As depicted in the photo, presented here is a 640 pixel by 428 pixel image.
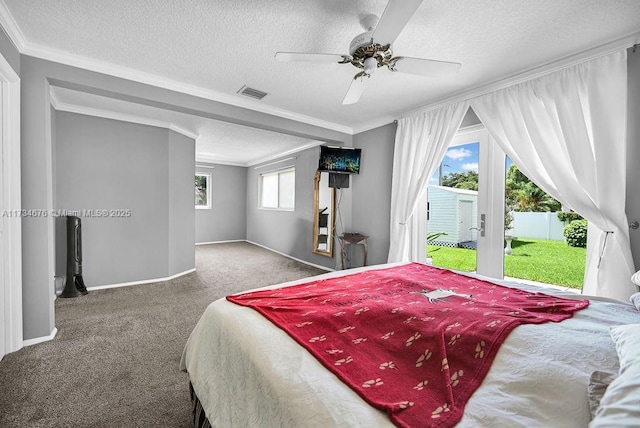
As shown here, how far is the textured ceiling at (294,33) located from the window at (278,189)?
358cm

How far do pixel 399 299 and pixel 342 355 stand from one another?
0.60m

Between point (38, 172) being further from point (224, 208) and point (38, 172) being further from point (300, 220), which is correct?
point (224, 208)

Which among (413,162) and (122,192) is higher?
(413,162)

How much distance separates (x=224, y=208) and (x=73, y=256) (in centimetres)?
462

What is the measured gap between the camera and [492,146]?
→ 2941mm

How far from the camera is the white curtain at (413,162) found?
123 inches

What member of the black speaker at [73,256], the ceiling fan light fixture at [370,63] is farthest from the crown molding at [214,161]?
the ceiling fan light fixture at [370,63]

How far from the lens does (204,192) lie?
7.57 m

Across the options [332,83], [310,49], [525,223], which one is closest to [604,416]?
[310,49]

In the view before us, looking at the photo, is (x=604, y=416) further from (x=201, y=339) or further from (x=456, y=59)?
(x=456, y=59)

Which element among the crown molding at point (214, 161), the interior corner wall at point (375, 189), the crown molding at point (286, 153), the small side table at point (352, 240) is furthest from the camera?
the crown molding at point (214, 161)

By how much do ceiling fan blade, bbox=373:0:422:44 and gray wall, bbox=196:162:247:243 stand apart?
680 cm

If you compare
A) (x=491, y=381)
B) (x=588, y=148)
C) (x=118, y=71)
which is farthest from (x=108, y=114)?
(x=588, y=148)

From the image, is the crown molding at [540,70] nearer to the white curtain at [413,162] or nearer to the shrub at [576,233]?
the white curtain at [413,162]
